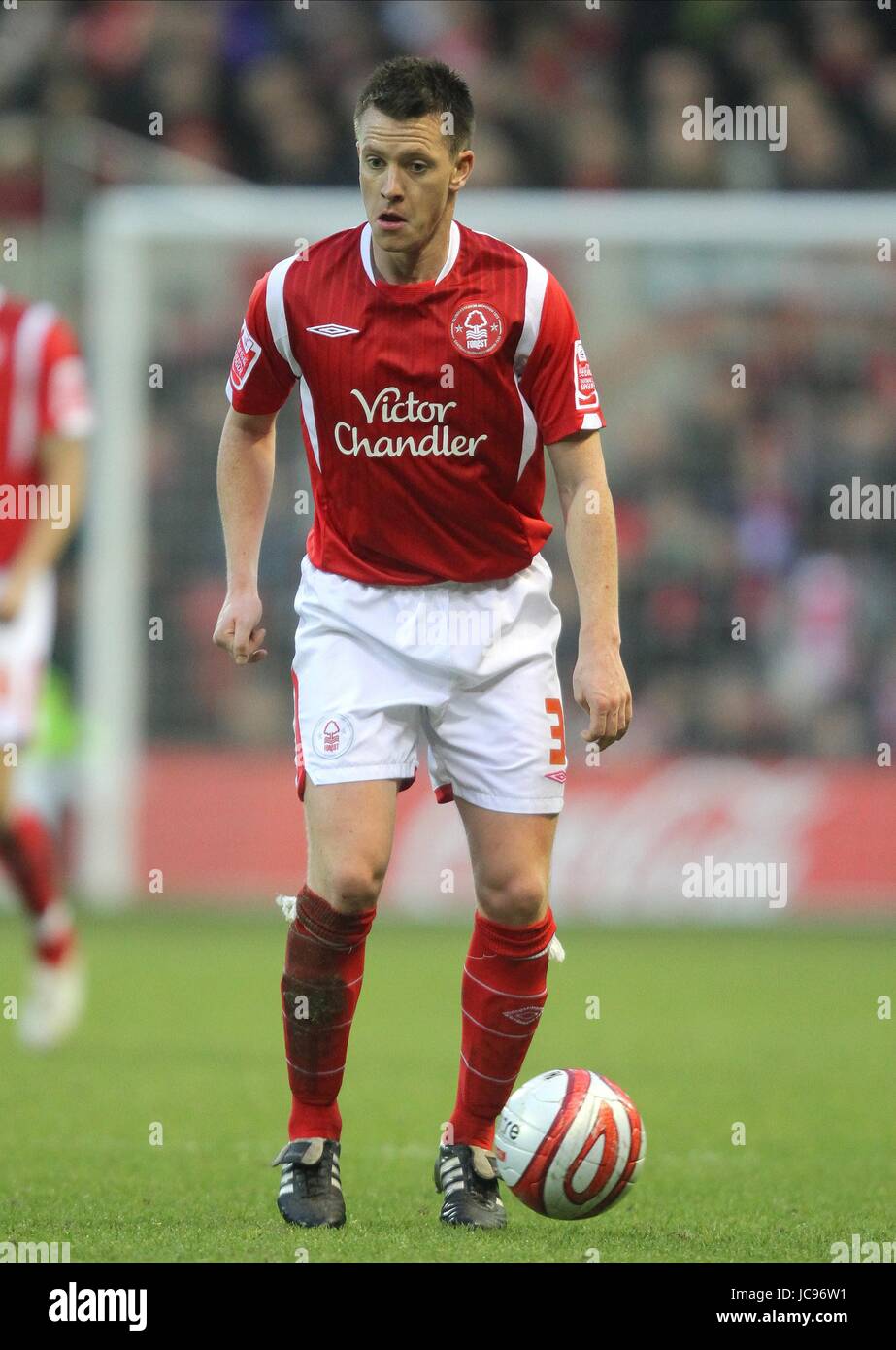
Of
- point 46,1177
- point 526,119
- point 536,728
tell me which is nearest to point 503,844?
point 536,728

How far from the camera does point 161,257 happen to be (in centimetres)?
1360

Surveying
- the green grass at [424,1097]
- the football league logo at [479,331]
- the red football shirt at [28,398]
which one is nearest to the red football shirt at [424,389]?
the football league logo at [479,331]

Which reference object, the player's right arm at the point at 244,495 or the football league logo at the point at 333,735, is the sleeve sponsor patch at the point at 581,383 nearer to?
the player's right arm at the point at 244,495

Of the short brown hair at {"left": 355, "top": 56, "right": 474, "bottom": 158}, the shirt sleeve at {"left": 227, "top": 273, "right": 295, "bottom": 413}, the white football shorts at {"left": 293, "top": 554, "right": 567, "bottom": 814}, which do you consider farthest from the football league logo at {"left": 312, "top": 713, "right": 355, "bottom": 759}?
the short brown hair at {"left": 355, "top": 56, "right": 474, "bottom": 158}

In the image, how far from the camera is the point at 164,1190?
4.75 meters

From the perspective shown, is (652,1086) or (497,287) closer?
(497,287)

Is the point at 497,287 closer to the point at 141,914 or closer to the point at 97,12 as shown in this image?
the point at 141,914

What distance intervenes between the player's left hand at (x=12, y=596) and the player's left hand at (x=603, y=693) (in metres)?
3.04

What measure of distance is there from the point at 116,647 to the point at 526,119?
17.3 ft

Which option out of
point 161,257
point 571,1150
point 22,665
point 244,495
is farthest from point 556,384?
point 161,257

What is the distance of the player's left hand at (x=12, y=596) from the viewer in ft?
22.7

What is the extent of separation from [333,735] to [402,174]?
1.14 m

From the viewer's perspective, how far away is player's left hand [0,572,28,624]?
272 inches

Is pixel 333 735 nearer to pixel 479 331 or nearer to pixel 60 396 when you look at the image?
pixel 479 331
